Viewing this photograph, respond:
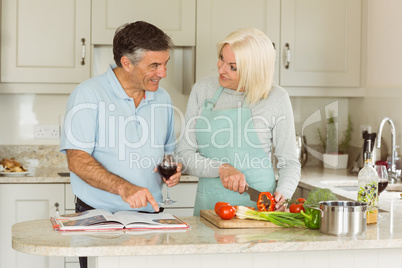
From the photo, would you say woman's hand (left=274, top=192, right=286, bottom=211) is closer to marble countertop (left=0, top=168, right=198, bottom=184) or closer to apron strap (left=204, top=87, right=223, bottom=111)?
apron strap (left=204, top=87, right=223, bottom=111)

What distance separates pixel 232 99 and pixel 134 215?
0.71 metres

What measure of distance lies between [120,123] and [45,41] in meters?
1.50

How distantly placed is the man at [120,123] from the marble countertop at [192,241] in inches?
13.4

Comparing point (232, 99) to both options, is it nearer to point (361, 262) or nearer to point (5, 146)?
point (361, 262)

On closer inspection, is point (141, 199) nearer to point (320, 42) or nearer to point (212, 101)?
point (212, 101)

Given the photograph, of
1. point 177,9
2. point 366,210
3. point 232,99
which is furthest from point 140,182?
point 177,9

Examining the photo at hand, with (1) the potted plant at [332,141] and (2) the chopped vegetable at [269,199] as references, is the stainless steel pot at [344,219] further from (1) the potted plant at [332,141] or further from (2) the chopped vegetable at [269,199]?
(1) the potted plant at [332,141]

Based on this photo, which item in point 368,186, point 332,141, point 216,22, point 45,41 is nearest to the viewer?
point 368,186

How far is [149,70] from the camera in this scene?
7.70 feet

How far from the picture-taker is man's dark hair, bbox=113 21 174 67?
232 cm

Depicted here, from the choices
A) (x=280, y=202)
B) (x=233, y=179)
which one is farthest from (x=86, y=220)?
(x=280, y=202)

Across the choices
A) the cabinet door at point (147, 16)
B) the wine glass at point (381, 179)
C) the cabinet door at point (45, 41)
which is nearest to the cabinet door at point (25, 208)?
the cabinet door at point (45, 41)

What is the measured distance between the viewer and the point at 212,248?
5.66 ft

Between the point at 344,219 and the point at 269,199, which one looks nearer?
the point at 344,219
